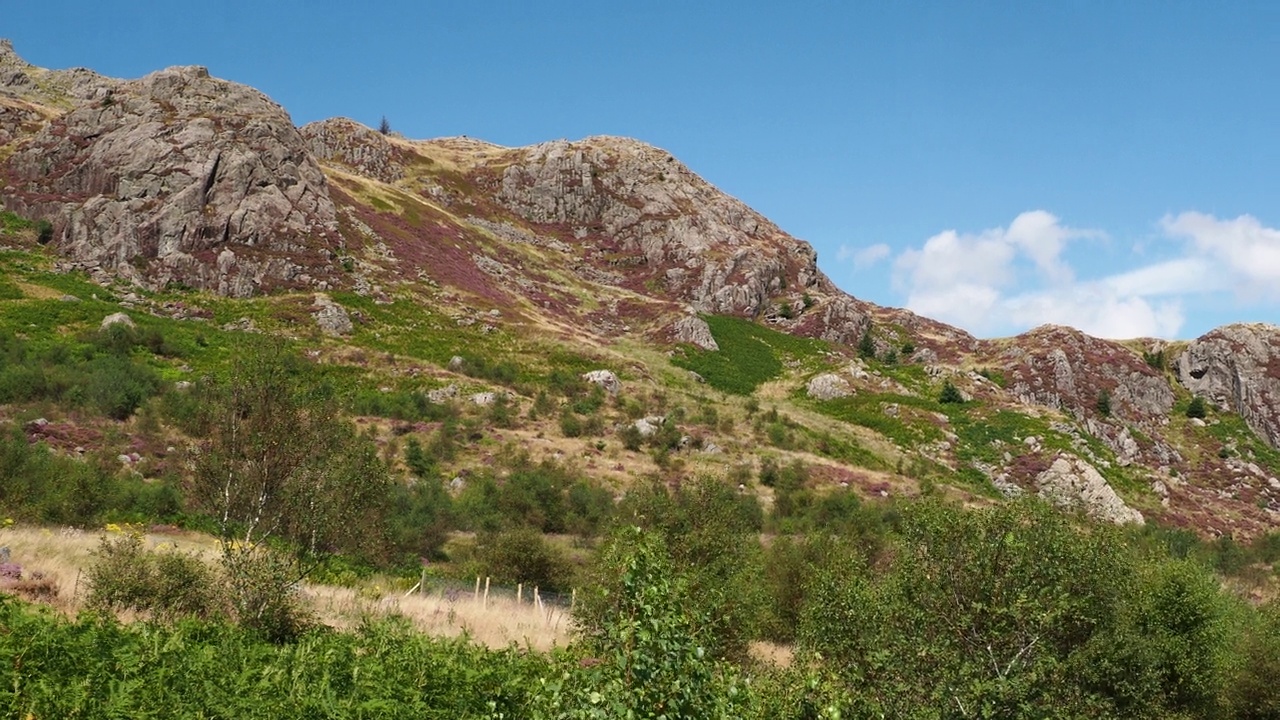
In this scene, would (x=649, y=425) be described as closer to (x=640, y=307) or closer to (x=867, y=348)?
(x=640, y=307)

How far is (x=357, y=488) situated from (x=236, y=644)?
7.77 m

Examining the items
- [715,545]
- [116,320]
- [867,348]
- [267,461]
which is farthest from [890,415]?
[116,320]

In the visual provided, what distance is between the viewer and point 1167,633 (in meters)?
24.2

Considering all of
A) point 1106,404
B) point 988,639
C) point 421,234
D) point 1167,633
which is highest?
point 421,234

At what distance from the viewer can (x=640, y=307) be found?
98.2 metres

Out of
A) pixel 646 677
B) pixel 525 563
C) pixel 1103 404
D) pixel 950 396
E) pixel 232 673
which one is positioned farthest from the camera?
pixel 1103 404

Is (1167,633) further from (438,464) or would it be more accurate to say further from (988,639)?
(438,464)

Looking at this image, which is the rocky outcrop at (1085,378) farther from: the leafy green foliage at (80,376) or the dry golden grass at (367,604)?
the leafy green foliage at (80,376)

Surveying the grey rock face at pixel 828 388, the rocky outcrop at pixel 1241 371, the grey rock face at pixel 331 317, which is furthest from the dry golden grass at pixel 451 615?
the rocky outcrop at pixel 1241 371

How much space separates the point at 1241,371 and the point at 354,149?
452ft

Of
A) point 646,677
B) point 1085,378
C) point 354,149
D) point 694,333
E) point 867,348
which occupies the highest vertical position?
point 354,149

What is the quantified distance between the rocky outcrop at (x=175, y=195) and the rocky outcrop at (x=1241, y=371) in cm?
10807

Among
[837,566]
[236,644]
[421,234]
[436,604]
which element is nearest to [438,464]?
[436,604]

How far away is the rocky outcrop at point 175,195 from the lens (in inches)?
2682
